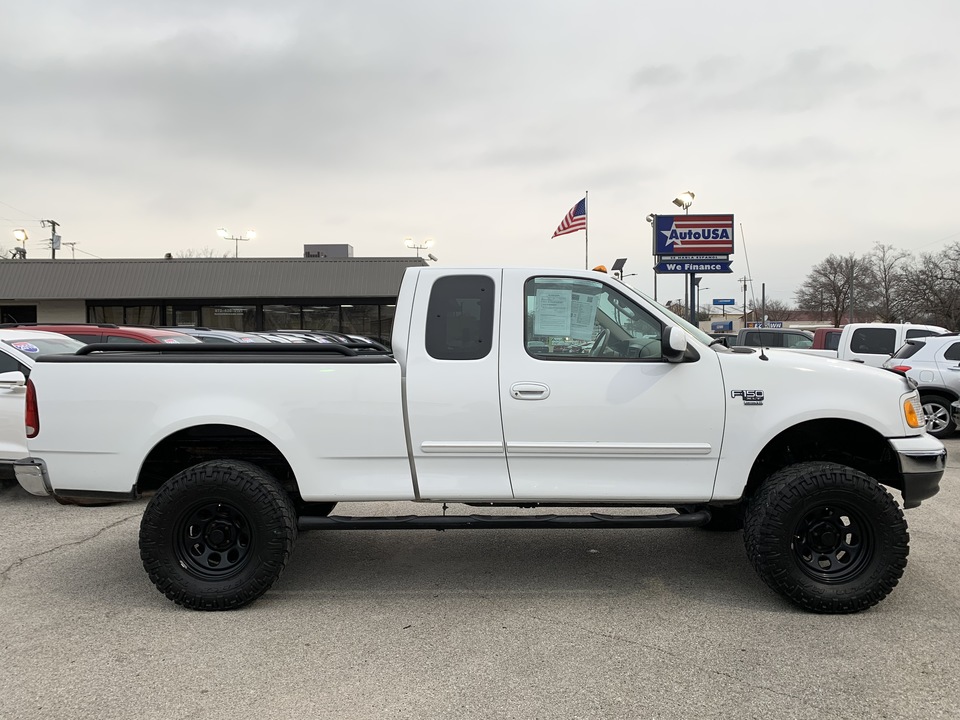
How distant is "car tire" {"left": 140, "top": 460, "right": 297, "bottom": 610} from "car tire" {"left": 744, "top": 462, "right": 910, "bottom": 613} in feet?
8.99

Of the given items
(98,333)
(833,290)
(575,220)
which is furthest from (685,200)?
(833,290)

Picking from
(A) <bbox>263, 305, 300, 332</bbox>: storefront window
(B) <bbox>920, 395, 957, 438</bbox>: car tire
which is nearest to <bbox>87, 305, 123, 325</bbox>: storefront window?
(A) <bbox>263, 305, 300, 332</bbox>: storefront window

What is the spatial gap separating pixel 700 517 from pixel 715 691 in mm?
1251

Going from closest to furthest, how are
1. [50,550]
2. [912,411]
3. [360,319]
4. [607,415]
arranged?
1. [607,415]
2. [912,411]
3. [50,550]
4. [360,319]

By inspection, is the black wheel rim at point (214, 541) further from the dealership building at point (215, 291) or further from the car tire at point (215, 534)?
the dealership building at point (215, 291)

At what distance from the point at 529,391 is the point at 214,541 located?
2052mm

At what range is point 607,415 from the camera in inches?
164

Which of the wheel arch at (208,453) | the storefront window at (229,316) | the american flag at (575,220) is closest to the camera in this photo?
the wheel arch at (208,453)

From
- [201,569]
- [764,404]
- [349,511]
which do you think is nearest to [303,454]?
[201,569]

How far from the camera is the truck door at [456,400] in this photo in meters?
4.20

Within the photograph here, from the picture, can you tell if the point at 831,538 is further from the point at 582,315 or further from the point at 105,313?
the point at 105,313

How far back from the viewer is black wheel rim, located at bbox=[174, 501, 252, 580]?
429 cm

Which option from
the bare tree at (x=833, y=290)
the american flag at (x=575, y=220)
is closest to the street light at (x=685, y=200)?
the american flag at (x=575, y=220)

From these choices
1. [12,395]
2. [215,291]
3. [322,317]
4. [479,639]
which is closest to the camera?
[479,639]
